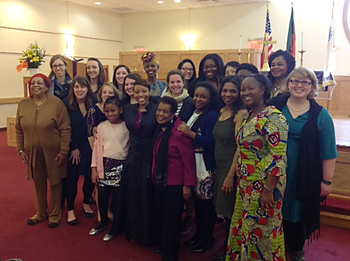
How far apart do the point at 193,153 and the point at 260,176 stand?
67cm

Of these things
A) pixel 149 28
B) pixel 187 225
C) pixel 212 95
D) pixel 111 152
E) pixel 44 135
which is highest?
pixel 149 28

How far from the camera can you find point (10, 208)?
3775 millimetres

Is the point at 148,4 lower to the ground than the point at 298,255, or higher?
higher

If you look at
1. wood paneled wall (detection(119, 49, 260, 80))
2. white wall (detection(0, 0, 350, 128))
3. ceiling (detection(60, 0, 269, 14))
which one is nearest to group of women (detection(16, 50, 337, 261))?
wood paneled wall (detection(119, 49, 260, 80))

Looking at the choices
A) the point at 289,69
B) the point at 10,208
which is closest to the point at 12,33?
the point at 10,208

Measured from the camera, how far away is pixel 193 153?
2580mm

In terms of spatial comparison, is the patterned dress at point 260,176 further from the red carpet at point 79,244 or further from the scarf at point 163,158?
the red carpet at point 79,244

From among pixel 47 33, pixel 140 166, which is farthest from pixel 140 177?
pixel 47 33

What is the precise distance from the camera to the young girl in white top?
2.92 meters

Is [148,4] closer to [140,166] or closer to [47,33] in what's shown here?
[47,33]

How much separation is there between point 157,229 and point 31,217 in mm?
1509

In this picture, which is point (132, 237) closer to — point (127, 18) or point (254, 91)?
point (254, 91)

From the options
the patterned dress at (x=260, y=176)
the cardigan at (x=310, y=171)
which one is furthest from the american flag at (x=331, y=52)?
the patterned dress at (x=260, y=176)

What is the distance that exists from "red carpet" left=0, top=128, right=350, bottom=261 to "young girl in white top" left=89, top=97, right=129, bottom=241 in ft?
0.65
